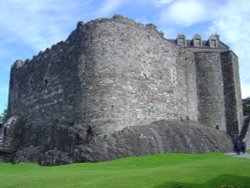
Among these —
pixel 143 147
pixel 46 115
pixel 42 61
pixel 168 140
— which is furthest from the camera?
pixel 42 61

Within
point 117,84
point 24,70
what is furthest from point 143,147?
point 24,70

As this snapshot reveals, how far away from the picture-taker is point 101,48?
2281cm

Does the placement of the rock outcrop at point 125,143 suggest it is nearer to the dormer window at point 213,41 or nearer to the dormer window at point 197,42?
the dormer window at point 197,42

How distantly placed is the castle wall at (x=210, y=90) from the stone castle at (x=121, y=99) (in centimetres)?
8

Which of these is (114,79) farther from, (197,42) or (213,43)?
(213,43)

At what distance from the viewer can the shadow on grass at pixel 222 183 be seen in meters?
10.9

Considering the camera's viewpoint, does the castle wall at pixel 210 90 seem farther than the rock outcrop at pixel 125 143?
Yes

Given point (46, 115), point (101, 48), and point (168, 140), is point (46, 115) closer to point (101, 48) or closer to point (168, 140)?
point (101, 48)

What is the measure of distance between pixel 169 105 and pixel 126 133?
16.5 ft

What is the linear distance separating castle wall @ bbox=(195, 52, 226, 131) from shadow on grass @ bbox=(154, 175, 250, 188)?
52.0 feet

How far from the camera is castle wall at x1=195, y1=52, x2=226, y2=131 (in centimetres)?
2764

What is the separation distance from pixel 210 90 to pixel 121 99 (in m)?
9.47

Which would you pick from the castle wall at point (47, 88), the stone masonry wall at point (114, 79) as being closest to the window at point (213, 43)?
the stone masonry wall at point (114, 79)

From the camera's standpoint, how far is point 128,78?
2267cm
